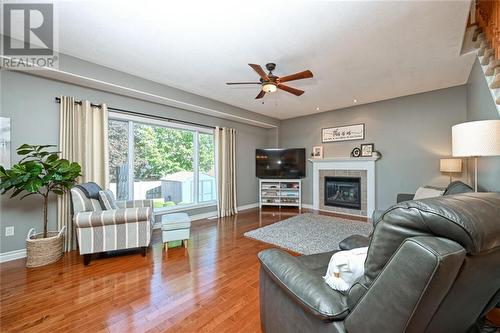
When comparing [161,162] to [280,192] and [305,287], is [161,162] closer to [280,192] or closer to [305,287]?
[280,192]

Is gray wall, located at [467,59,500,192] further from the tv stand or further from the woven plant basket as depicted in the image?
the woven plant basket

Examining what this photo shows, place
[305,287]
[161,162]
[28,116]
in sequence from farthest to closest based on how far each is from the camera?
[161,162] < [28,116] < [305,287]

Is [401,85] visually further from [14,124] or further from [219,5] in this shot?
[14,124]

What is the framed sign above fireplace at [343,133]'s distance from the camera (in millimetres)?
4852

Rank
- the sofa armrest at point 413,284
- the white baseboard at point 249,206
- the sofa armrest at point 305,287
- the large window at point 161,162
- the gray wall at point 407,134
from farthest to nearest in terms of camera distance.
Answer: the white baseboard at point 249,206
the gray wall at point 407,134
the large window at point 161,162
the sofa armrest at point 305,287
the sofa armrest at point 413,284

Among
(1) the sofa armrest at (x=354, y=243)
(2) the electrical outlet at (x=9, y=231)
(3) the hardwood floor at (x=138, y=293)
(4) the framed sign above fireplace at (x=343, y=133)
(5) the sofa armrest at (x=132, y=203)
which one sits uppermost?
(4) the framed sign above fireplace at (x=343, y=133)

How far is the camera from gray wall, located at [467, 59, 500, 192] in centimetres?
216

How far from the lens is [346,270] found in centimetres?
101

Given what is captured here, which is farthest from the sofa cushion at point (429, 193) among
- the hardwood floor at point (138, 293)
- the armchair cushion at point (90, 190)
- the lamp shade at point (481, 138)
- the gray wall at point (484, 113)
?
the armchair cushion at point (90, 190)

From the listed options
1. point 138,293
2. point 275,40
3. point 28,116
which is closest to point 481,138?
point 275,40

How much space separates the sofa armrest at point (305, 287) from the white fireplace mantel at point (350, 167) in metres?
4.17

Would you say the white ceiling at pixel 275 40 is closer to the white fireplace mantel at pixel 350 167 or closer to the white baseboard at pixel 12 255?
the white fireplace mantel at pixel 350 167

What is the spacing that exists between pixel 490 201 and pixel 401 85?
3749 millimetres

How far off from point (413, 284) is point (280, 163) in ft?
16.8
